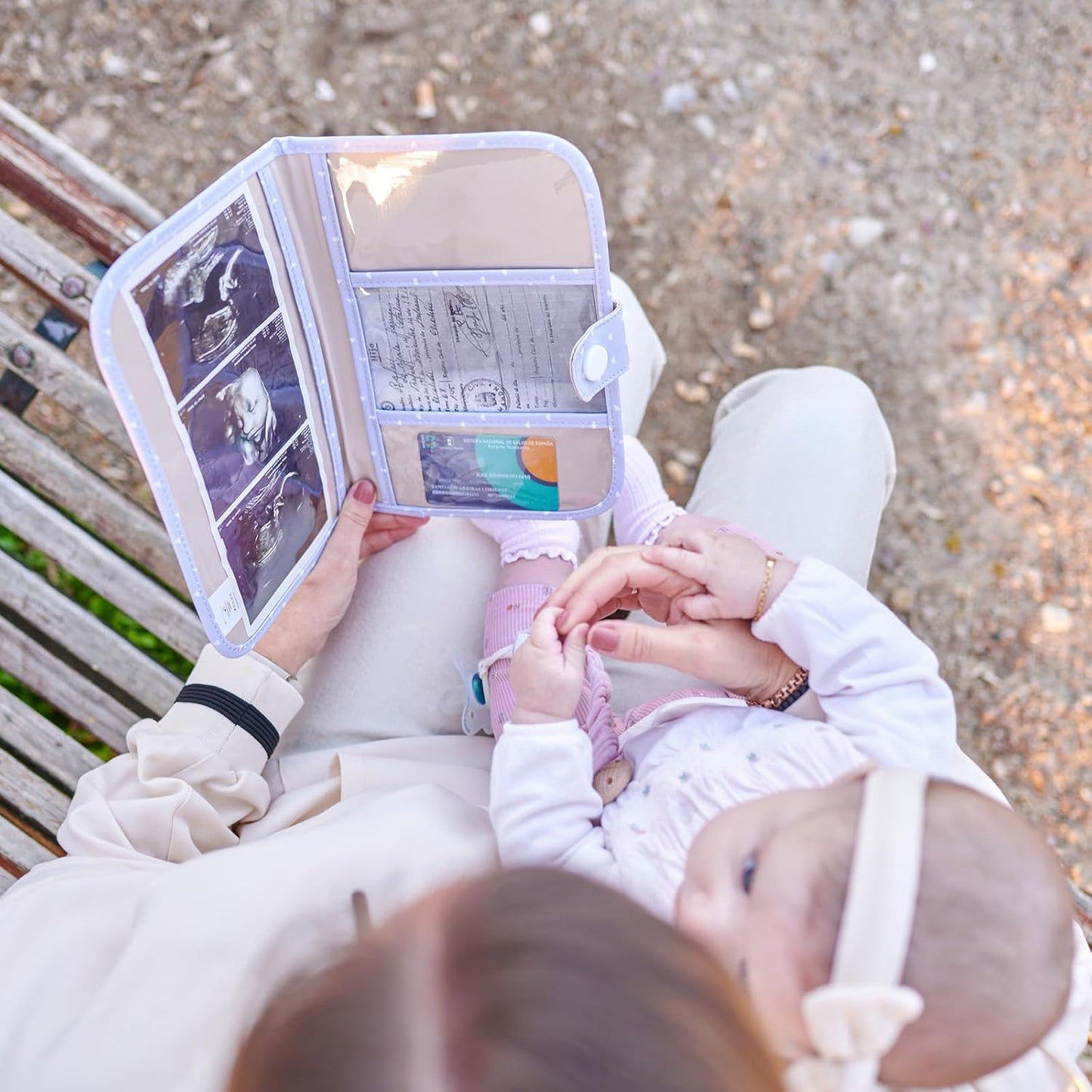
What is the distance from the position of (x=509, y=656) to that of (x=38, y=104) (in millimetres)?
1465

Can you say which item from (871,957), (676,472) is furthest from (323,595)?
(676,472)

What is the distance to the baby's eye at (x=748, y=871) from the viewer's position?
2.28ft

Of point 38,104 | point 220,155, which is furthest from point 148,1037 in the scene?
point 38,104

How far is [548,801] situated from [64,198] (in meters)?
0.92

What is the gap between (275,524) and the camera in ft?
2.98

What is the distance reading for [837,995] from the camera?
56 centimetres

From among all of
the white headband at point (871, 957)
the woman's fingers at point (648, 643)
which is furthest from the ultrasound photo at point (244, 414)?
the white headband at point (871, 957)

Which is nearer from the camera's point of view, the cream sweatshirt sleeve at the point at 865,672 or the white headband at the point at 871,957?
the white headband at the point at 871,957

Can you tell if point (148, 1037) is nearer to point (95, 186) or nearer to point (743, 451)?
point (743, 451)

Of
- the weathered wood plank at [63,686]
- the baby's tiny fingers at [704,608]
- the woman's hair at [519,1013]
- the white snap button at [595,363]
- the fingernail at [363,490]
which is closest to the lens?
the woman's hair at [519,1013]

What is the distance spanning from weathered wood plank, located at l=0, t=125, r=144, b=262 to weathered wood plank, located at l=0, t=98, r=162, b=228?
4 cm

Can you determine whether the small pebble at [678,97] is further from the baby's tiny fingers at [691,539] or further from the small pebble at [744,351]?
the baby's tiny fingers at [691,539]

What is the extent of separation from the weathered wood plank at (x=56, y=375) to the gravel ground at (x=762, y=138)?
72 centimetres

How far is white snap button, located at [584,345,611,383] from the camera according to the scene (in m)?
0.83
